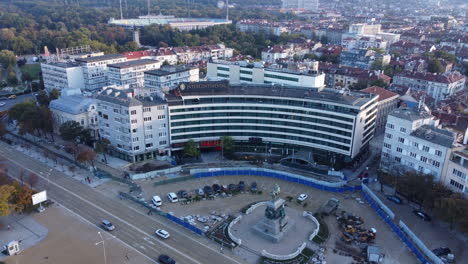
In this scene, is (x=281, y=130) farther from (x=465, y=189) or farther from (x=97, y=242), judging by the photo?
Result: (x=97, y=242)

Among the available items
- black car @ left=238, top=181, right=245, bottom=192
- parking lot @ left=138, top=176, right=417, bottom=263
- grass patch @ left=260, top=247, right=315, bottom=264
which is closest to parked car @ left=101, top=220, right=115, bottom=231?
parking lot @ left=138, top=176, right=417, bottom=263

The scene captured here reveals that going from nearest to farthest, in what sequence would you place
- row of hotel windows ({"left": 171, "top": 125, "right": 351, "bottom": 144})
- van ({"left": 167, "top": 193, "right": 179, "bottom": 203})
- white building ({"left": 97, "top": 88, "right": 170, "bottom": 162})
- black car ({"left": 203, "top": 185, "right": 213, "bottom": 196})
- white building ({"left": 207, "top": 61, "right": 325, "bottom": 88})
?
van ({"left": 167, "top": 193, "right": 179, "bottom": 203}), black car ({"left": 203, "top": 185, "right": 213, "bottom": 196}), white building ({"left": 97, "top": 88, "right": 170, "bottom": 162}), row of hotel windows ({"left": 171, "top": 125, "right": 351, "bottom": 144}), white building ({"left": 207, "top": 61, "right": 325, "bottom": 88})

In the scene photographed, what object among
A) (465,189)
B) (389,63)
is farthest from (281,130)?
(389,63)

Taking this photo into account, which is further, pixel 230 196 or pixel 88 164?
pixel 88 164

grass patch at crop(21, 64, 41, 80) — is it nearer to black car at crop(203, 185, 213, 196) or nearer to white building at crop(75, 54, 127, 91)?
white building at crop(75, 54, 127, 91)

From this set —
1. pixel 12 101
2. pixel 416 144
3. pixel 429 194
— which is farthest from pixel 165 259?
pixel 12 101

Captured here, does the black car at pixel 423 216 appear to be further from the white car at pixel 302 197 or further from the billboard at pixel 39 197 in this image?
the billboard at pixel 39 197
